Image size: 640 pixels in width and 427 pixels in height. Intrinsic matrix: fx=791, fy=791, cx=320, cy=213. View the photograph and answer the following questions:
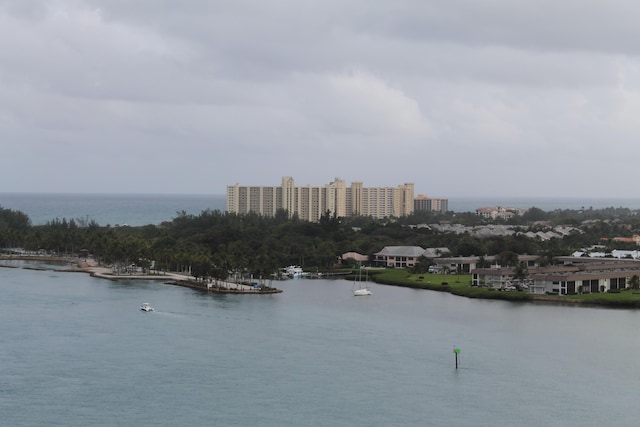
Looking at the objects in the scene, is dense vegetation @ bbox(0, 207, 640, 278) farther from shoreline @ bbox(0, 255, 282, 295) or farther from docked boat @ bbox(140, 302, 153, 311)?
docked boat @ bbox(140, 302, 153, 311)

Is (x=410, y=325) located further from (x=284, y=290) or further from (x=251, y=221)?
(x=251, y=221)

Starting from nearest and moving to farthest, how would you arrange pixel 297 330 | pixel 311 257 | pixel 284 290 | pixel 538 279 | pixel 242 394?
pixel 242 394
pixel 297 330
pixel 538 279
pixel 284 290
pixel 311 257

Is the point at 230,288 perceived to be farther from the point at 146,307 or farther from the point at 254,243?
the point at 254,243

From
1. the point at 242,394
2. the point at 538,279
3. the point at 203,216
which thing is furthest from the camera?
the point at 203,216

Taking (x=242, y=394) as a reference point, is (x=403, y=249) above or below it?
above

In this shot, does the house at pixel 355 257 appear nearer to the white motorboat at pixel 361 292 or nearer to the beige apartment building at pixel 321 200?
the white motorboat at pixel 361 292

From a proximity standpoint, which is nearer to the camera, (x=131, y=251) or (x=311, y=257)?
(x=131, y=251)

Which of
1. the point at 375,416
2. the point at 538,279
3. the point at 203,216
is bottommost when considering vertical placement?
the point at 375,416

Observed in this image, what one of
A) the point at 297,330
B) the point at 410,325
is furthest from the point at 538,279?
the point at 297,330
